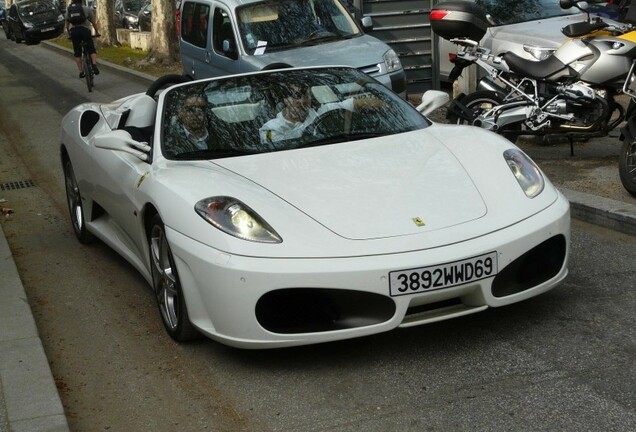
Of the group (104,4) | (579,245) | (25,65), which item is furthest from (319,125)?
(104,4)

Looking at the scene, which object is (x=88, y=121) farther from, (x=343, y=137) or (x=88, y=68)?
(x=88, y=68)

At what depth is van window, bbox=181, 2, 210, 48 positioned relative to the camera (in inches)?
583

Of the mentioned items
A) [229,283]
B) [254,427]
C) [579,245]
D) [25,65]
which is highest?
[229,283]

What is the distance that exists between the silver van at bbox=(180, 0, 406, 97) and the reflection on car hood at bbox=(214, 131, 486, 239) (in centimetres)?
673

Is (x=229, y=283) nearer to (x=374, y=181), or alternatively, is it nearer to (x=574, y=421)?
(x=374, y=181)

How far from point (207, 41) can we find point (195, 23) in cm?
71

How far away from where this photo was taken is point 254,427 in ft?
15.5

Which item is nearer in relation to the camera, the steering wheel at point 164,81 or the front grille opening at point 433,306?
the front grille opening at point 433,306

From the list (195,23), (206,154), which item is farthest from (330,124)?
(195,23)

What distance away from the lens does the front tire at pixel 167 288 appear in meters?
5.67

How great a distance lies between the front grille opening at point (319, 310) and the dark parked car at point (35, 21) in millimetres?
36145

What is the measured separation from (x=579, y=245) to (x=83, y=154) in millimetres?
3335

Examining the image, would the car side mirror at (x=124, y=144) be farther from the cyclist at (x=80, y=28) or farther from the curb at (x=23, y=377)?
the cyclist at (x=80, y=28)

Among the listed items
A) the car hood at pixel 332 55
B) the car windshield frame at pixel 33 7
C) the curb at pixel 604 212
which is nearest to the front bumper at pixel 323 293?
the curb at pixel 604 212
